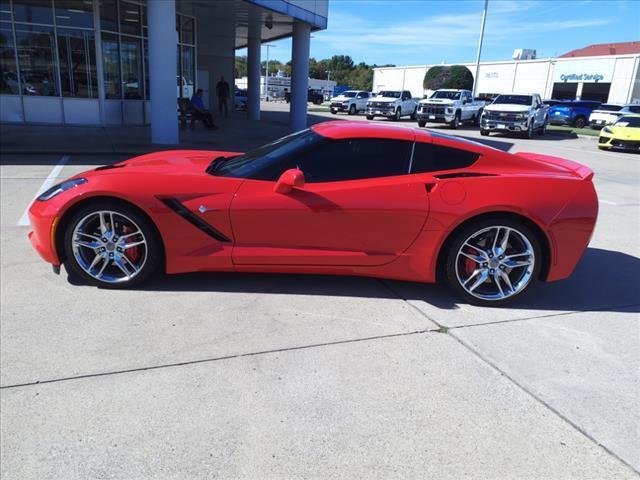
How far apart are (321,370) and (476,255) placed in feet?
5.74

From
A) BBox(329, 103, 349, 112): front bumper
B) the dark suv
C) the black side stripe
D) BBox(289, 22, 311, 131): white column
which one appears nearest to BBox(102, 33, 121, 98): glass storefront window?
BBox(289, 22, 311, 131): white column

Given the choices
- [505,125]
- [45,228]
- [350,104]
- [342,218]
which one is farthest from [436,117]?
[45,228]

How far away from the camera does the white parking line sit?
592 cm

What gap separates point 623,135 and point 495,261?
59.2 ft

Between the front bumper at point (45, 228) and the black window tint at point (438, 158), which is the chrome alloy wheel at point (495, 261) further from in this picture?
the front bumper at point (45, 228)

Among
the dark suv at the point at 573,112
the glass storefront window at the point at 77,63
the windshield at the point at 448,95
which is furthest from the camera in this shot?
the dark suv at the point at 573,112

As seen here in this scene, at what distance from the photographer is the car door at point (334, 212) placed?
3.86 metres

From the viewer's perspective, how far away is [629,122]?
1956 centimetres

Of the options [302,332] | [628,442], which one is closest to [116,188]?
[302,332]

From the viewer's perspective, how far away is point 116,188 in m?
3.88

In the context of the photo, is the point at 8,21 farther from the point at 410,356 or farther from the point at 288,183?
the point at 410,356

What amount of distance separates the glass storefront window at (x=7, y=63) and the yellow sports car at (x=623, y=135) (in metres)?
21.0

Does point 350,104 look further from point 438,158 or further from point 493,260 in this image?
point 493,260

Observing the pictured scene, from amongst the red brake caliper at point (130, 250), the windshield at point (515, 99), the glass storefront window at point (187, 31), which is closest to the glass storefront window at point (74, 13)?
the glass storefront window at point (187, 31)
